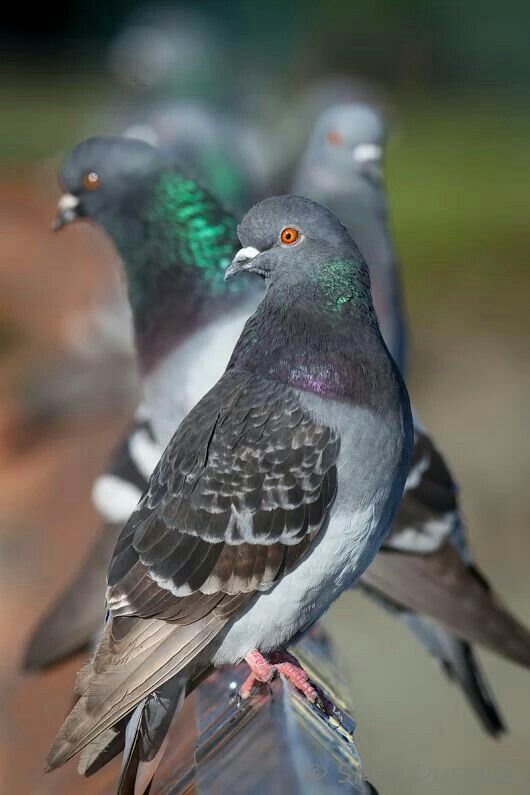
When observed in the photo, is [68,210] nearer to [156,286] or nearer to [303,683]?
[156,286]

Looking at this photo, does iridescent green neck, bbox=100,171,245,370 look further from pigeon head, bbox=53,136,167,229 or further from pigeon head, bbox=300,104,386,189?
pigeon head, bbox=300,104,386,189

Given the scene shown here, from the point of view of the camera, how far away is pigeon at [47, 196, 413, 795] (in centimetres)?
134

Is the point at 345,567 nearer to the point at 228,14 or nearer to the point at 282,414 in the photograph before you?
the point at 282,414

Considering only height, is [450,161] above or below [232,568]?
above

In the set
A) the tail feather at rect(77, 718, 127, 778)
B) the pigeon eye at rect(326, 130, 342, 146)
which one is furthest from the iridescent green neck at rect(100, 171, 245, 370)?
the pigeon eye at rect(326, 130, 342, 146)

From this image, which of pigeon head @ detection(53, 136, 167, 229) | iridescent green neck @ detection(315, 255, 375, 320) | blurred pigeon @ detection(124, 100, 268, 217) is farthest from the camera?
blurred pigeon @ detection(124, 100, 268, 217)

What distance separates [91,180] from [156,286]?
246 millimetres

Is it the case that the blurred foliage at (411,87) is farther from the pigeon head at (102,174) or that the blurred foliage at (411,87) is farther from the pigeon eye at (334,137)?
the pigeon head at (102,174)

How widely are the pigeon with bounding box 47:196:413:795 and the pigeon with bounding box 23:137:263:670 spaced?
0.65m

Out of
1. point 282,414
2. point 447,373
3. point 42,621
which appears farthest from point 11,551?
point 447,373

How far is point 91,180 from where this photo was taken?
2.25m

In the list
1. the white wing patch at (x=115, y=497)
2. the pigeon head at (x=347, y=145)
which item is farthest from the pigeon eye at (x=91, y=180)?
the pigeon head at (x=347, y=145)

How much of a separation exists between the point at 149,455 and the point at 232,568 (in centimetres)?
101

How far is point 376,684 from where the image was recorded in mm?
4309
